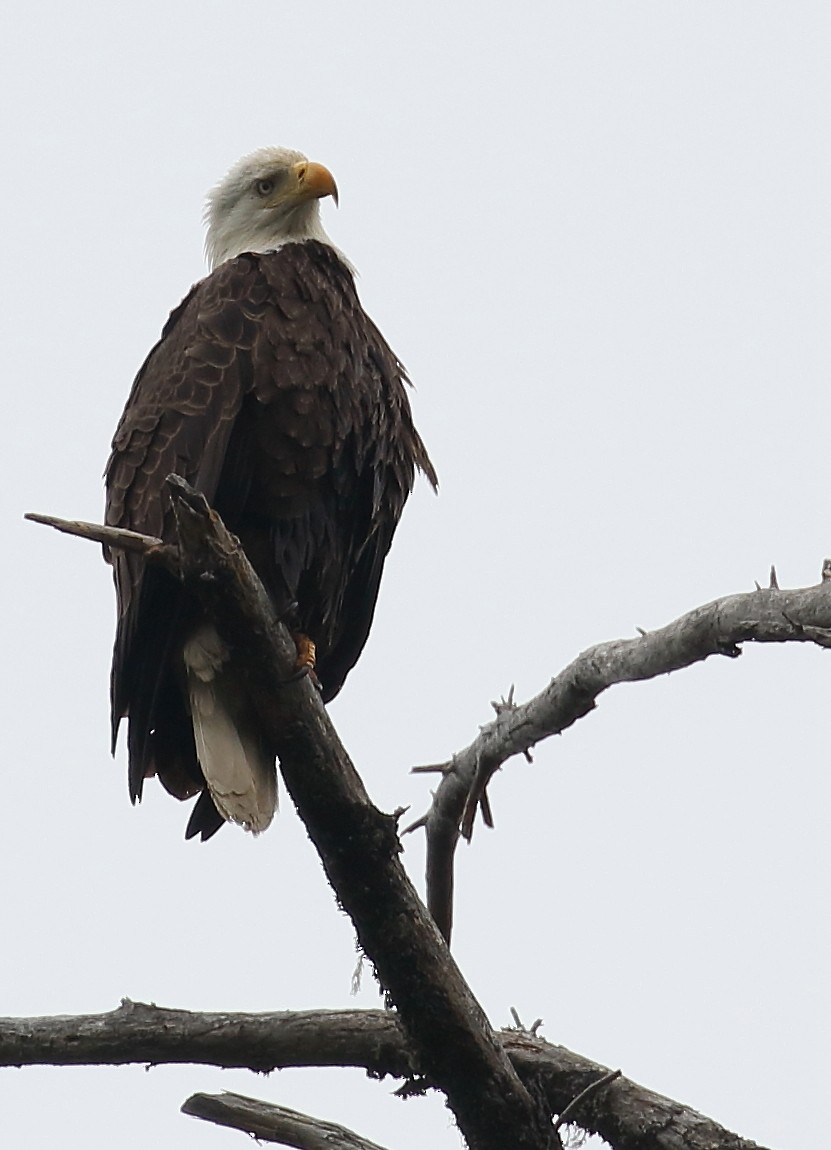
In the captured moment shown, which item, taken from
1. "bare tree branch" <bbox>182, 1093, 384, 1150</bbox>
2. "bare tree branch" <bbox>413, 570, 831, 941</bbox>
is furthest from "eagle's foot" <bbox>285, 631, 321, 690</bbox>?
"bare tree branch" <bbox>182, 1093, 384, 1150</bbox>

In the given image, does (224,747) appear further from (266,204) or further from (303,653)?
(266,204)

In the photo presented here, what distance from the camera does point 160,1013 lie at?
3.57 metres

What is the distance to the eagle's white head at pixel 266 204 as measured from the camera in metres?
5.36

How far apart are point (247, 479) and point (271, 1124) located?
1761mm

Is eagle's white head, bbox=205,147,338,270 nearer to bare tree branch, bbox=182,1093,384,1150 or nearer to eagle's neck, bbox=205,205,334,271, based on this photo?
eagle's neck, bbox=205,205,334,271

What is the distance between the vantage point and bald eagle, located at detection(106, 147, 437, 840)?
4.18 m

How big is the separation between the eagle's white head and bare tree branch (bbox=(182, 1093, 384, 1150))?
9.51 ft

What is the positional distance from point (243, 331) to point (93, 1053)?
2.05 meters

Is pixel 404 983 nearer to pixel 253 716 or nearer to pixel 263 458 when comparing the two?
pixel 253 716

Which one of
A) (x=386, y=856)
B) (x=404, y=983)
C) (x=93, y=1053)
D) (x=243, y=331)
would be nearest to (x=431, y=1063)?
(x=404, y=983)

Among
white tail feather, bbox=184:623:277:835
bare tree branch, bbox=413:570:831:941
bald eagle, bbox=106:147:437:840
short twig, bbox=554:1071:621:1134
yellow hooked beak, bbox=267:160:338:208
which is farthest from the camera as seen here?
yellow hooked beak, bbox=267:160:338:208

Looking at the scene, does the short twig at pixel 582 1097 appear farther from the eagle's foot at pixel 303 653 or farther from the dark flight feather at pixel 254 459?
the dark flight feather at pixel 254 459

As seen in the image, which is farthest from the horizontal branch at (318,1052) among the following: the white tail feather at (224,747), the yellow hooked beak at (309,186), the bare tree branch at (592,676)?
the yellow hooked beak at (309,186)

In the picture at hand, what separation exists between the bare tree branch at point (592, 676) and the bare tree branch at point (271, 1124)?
1.08 meters
